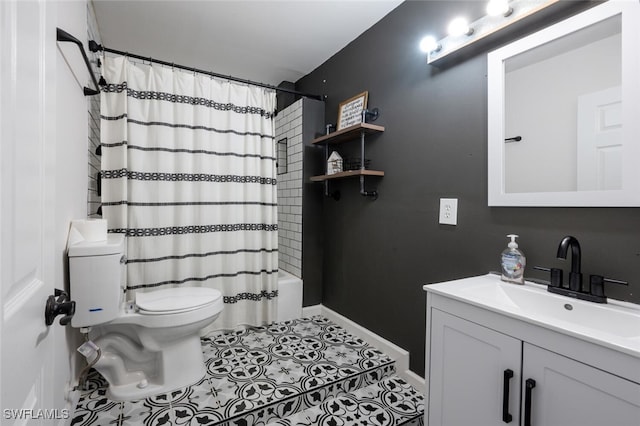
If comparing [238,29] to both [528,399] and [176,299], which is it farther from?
[528,399]

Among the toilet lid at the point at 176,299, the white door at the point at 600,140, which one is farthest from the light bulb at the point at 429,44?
the toilet lid at the point at 176,299

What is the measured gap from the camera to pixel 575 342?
0.81 meters

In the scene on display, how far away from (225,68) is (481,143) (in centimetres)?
248

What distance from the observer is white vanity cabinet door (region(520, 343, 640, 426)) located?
0.73 meters

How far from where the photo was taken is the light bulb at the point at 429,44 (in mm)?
1634

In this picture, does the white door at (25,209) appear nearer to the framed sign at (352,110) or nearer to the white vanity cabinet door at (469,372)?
the white vanity cabinet door at (469,372)

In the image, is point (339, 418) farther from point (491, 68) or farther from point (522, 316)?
point (491, 68)

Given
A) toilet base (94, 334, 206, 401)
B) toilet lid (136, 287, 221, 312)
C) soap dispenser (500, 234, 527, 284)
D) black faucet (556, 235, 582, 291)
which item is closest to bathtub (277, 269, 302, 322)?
toilet lid (136, 287, 221, 312)

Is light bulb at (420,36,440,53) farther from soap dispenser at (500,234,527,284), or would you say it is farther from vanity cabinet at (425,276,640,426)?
vanity cabinet at (425,276,640,426)

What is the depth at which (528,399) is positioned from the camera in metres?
0.89

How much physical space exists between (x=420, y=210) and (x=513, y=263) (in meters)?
0.62

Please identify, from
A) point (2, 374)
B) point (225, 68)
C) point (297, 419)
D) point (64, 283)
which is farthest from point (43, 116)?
point (225, 68)

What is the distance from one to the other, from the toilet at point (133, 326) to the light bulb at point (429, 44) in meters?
1.92

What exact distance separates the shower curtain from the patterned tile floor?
1.73 ft
